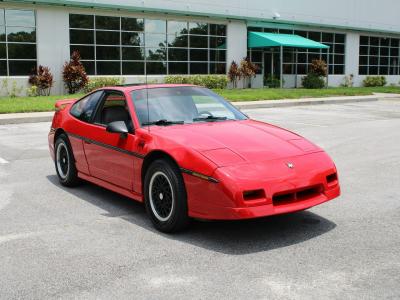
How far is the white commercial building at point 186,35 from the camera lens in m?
25.5

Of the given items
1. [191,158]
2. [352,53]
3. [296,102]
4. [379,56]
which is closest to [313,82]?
[352,53]

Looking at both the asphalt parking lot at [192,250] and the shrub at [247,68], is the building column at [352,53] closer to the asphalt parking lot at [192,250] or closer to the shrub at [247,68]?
the shrub at [247,68]

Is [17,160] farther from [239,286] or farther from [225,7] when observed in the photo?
[225,7]

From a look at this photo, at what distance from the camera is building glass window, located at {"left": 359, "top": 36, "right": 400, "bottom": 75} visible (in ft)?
139

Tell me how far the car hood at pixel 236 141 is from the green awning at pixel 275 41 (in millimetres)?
27171

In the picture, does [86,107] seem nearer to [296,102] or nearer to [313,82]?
[296,102]

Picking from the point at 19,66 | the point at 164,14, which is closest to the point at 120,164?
the point at 19,66

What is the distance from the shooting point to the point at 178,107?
6.25 metres

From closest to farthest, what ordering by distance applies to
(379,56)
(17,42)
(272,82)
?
1. (17,42)
2. (272,82)
3. (379,56)

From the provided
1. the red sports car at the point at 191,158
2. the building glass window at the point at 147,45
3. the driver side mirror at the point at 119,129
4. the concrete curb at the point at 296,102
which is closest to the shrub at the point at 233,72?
the building glass window at the point at 147,45

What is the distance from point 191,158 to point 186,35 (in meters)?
26.7

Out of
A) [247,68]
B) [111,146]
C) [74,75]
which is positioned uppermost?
[247,68]

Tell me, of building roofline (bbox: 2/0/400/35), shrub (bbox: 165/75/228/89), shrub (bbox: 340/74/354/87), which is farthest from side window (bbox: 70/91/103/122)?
shrub (bbox: 340/74/354/87)

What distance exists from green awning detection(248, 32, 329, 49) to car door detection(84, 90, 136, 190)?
26696mm
